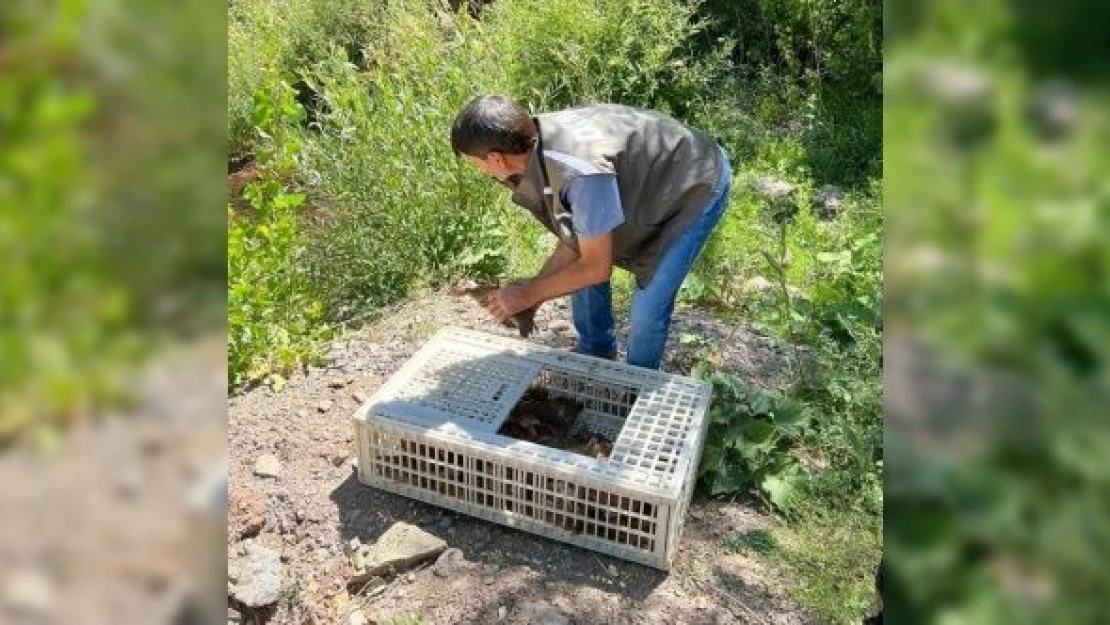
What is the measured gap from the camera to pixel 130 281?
0.46 metres

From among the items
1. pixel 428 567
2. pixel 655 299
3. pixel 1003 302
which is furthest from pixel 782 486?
pixel 1003 302

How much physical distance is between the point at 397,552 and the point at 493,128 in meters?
1.45

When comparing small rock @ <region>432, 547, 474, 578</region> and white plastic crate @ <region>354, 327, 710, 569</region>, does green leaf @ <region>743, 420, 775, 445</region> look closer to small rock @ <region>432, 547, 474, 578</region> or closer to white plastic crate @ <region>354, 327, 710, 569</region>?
white plastic crate @ <region>354, 327, 710, 569</region>

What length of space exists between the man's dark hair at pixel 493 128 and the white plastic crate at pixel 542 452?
2.91 ft

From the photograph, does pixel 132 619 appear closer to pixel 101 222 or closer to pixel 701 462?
pixel 101 222

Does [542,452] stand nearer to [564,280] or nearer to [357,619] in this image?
[564,280]

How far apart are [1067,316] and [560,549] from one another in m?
2.85

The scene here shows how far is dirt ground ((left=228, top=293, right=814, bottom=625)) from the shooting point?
2879 mm

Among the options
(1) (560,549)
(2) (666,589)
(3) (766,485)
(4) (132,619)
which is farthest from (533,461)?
(4) (132,619)

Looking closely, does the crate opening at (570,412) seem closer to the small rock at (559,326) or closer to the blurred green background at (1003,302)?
the small rock at (559,326)

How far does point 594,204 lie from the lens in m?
3.08

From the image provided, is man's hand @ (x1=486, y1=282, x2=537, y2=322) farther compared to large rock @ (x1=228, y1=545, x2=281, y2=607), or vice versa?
man's hand @ (x1=486, y1=282, x2=537, y2=322)

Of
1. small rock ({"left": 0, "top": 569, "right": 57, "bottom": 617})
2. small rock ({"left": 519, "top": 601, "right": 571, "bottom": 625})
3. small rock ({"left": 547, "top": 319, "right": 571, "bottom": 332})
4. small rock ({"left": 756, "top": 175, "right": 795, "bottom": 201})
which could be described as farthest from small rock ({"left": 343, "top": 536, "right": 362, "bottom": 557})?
small rock ({"left": 756, "top": 175, "right": 795, "bottom": 201})

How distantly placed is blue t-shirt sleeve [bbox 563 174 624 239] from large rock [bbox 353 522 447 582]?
1.16m
